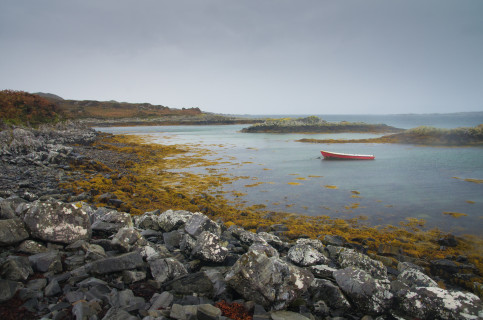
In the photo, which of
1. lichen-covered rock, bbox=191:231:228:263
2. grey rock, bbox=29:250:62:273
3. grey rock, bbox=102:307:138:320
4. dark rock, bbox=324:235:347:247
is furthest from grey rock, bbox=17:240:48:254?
dark rock, bbox=324:235:347:247

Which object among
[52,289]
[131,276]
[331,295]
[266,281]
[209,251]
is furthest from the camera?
[209,251]

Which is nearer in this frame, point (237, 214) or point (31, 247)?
point (31, 247)

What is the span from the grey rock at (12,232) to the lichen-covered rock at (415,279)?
6.38 metres

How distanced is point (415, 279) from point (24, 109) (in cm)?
3717

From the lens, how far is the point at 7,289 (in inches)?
123

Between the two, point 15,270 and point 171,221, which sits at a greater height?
point 15,270

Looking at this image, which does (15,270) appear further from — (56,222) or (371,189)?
(371,189)

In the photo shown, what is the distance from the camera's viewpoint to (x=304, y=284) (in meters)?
3.90

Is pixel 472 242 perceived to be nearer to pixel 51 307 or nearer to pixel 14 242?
pixel 51 307

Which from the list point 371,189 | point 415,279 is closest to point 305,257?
point 415,279

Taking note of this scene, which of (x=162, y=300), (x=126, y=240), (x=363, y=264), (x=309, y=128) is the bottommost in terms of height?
(x=363, y=264)

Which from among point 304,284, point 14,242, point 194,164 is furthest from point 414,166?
point 14,242

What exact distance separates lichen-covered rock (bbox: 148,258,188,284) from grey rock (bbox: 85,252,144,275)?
22 centimetres

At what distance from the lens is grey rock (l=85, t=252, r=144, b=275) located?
3800 mm
